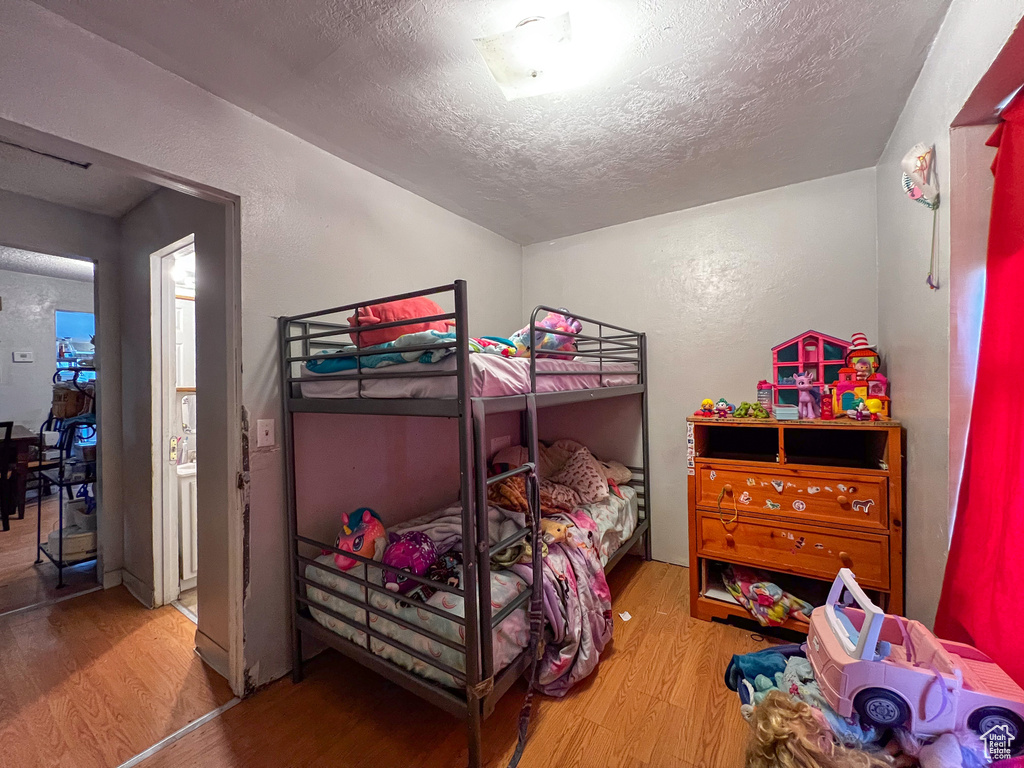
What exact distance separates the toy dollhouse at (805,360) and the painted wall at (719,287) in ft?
0.49

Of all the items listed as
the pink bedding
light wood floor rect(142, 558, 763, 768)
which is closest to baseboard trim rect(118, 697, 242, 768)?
light wood floor rect(142, 558, 763, 768)

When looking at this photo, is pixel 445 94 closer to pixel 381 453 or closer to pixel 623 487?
pixel 381 453

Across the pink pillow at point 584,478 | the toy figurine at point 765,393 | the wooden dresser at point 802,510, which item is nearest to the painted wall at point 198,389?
the pink pillow at point 584,478

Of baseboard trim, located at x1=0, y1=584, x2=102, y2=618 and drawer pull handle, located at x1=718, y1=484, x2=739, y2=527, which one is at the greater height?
drawer pull handle, located at x1=718, y1=484, x2=739, y2=527

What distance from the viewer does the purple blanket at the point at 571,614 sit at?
1626 millimetres

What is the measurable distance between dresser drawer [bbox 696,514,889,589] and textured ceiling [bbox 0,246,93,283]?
192 inches

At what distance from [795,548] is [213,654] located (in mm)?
2707

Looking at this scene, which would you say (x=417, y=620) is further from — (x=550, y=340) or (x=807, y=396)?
(x=807, y=396)

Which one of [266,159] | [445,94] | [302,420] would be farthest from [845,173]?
[302,420]

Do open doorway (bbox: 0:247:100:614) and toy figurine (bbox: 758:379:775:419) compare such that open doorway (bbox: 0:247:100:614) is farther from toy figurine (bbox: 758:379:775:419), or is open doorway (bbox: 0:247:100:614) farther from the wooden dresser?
toy figurine (bbox: 758:379:775:419)

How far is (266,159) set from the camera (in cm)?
173

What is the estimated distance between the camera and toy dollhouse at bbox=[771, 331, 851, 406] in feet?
7.01

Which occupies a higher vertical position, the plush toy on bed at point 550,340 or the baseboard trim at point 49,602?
the plush toy on bed at point 550,340

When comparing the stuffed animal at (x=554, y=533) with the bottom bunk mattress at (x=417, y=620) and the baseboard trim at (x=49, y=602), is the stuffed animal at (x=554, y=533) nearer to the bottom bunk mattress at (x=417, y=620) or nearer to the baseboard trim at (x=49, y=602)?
the bottom bunk mattress at (x=417, y=620)
